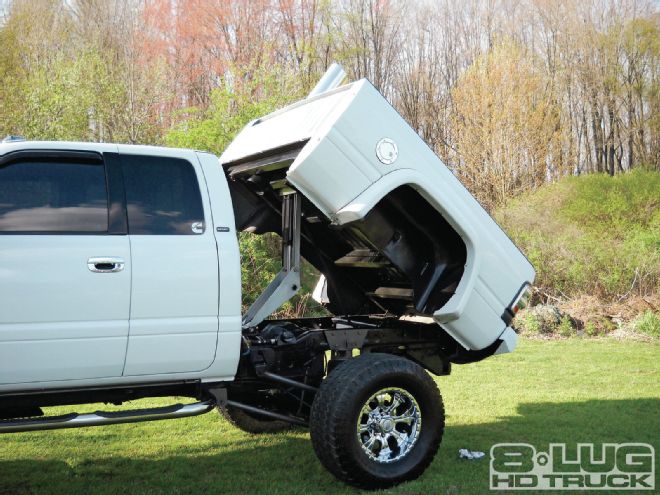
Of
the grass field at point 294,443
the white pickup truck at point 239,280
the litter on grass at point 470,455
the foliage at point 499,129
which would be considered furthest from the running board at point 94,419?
the foliage at point 499,129

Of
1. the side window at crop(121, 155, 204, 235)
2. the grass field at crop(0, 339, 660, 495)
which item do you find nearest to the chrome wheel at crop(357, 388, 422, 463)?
the grass field at crop(0, 339, 660, 495)

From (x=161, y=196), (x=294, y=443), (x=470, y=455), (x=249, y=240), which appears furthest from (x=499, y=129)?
(x=161, y=196)

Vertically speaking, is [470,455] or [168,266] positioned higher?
[168,266]

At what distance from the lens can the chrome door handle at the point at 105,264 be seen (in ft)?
14.4

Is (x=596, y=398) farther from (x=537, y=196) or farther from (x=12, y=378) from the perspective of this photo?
(x=537, y=196)

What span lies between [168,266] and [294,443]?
8.35 ft

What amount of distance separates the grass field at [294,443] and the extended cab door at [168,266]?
1112 mm

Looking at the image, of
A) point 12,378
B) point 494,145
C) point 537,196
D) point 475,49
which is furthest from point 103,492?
point 475,49

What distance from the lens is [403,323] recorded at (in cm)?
607

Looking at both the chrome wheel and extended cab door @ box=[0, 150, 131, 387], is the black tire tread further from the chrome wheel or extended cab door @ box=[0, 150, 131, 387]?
extended cab door @ box=[0, 150, 131, 387]

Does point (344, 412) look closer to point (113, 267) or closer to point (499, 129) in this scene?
point (113, 267)

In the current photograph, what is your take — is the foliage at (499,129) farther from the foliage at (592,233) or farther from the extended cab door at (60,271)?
the extended cab door at (60,271)

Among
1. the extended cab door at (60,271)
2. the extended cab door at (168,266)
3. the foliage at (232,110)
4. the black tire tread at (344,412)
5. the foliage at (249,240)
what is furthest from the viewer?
the foliage at (232,110)

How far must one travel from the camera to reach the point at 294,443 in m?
6.44
